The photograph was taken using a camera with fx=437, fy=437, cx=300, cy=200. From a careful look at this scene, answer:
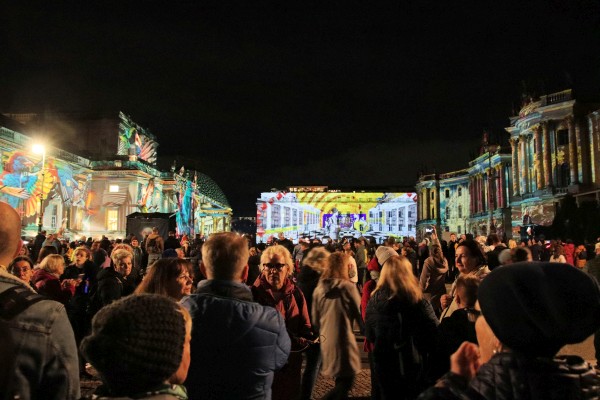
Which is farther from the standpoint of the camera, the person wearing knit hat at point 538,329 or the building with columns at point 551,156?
the building with columns at point 551,156

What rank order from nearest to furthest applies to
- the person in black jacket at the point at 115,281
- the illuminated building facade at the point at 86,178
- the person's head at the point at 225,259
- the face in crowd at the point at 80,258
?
the person's head at the point at 225,259 → the person in black jacket at the point at 115,281 → the face in crowd at the point at 80,258 → the illuminated building facade at the point at 86,178

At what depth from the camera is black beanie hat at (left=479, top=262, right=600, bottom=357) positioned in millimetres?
1599

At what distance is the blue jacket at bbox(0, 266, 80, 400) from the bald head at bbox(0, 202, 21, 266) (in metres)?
0.15

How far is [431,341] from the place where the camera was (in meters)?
4.19

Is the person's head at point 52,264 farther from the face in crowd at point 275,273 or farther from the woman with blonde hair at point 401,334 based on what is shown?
the woman with blonde hair at point 401,334

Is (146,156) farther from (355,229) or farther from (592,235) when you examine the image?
(592,235)

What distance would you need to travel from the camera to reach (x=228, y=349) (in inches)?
105

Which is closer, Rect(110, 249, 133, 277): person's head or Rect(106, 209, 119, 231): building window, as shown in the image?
Rect(110, 249, 133, 277): person's head

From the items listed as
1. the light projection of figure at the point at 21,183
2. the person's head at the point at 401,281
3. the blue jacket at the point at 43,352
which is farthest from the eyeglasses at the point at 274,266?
the light projection of figure at the point at 21,183

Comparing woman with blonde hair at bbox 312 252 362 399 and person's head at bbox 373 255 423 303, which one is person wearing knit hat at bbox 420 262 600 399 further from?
woman with blonde hair at bbox 312 252 362 399

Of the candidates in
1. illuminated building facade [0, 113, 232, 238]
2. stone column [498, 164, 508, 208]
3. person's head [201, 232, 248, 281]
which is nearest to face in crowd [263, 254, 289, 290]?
person's head [201, 232, 248, 281]

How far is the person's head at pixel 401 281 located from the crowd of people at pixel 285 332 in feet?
0.05

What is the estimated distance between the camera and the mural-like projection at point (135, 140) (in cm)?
6506

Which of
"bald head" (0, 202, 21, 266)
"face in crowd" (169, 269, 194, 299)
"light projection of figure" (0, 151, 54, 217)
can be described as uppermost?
"light projection of figure" (0, 151, 54, 217)
